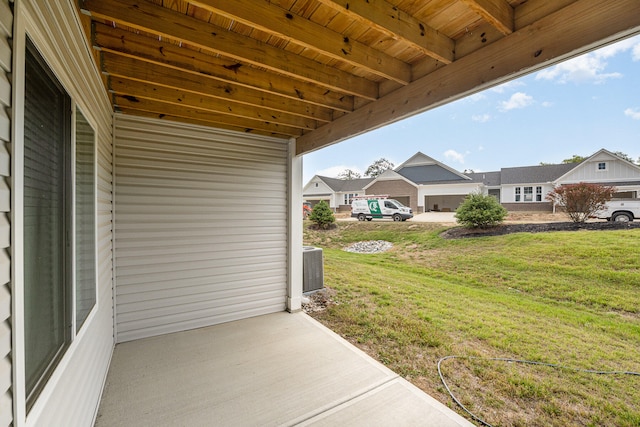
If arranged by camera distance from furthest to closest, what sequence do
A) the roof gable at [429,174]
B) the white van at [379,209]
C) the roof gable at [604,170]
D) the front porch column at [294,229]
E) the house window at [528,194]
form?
the roof gable at [429,174]
the house window at [528,194]
the white van at [379,209]
the roof gable at [604,170]
the front porch column at [294,229]

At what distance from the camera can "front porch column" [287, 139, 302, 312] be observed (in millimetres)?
3906

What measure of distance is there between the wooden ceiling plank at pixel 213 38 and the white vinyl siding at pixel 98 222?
0.69 feet

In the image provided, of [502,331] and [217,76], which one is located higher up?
[217,76]

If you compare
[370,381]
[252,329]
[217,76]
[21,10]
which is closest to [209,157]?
[217,76]

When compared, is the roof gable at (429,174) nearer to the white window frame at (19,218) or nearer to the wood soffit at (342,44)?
the wood soffit at (342,44)

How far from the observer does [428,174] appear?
18.2 m

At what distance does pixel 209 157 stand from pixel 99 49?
1660 mm

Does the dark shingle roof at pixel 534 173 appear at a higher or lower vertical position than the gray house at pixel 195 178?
higher

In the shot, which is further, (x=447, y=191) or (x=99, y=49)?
(x=447, y=191)

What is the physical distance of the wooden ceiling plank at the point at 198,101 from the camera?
2432mm

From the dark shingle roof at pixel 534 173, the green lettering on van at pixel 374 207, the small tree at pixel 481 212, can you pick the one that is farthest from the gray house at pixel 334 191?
the small tree at pixel 481 212

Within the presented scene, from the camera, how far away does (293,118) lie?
10.5 ft

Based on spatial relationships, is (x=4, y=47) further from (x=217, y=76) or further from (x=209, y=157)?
(x=209, y=157)

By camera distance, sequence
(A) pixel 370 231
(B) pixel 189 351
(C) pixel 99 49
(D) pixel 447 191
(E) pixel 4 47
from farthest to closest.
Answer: (D) pixel 447 191 → (A) pixel 370 231 → (B) pixel 189 351 → (C) pixel 99 49 → (E) pixel 4 47
